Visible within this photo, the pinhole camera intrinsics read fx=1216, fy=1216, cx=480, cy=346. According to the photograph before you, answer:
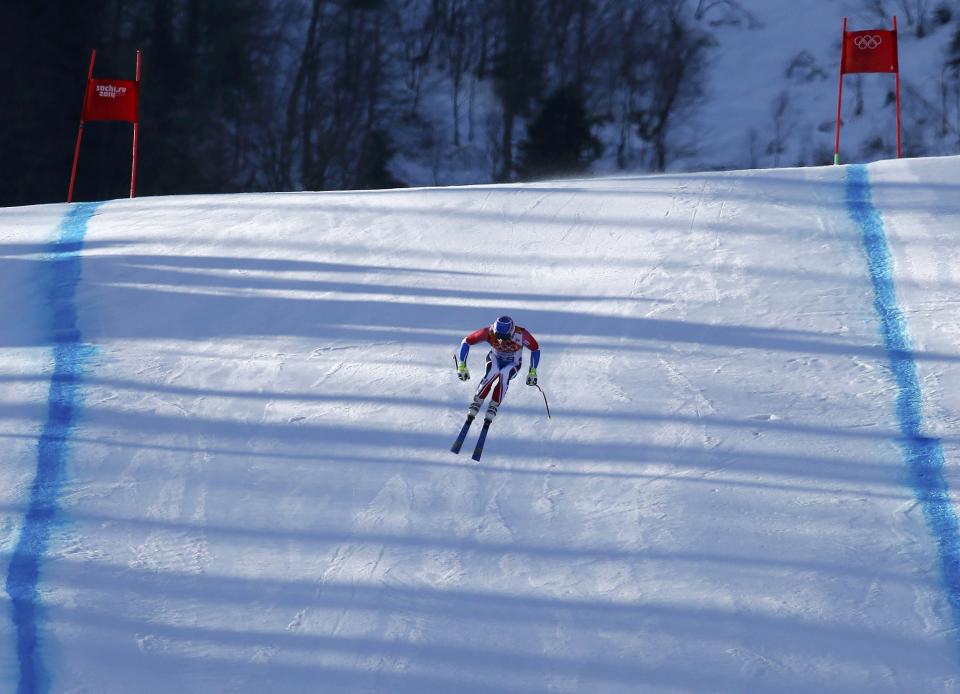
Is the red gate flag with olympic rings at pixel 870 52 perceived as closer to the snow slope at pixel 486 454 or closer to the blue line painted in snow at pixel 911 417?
the snow slope at pixel 486 454

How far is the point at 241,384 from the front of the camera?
22.7 feet

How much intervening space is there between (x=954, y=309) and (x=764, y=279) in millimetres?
1158

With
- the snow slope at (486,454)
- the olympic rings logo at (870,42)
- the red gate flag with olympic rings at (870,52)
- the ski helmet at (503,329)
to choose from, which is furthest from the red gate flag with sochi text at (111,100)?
the olympic rings logo at (870,42)

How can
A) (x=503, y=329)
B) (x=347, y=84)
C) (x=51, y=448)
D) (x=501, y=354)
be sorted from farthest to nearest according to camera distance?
(x=347, y=84), (x=51, y=448), (x=501, y=354), (x=503, y=329)

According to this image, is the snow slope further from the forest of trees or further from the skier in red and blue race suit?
the forest of trees

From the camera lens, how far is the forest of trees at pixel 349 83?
20.3m

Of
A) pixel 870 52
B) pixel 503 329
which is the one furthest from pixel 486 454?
pixel 870 52

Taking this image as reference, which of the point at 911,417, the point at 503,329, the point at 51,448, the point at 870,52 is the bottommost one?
the point at 51,448

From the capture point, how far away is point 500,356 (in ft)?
19.2

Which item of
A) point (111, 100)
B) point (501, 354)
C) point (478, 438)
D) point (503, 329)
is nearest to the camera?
point (503, 329)

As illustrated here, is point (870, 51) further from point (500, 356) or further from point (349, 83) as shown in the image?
point (349, 83)

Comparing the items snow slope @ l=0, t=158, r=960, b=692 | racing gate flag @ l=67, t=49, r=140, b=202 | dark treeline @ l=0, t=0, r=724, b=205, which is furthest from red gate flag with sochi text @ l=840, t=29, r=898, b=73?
dark treeline @ l=0, t=0, r=724, b=205

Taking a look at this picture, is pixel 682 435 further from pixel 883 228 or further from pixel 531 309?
pixel 883 228

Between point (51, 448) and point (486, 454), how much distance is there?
228 cm
